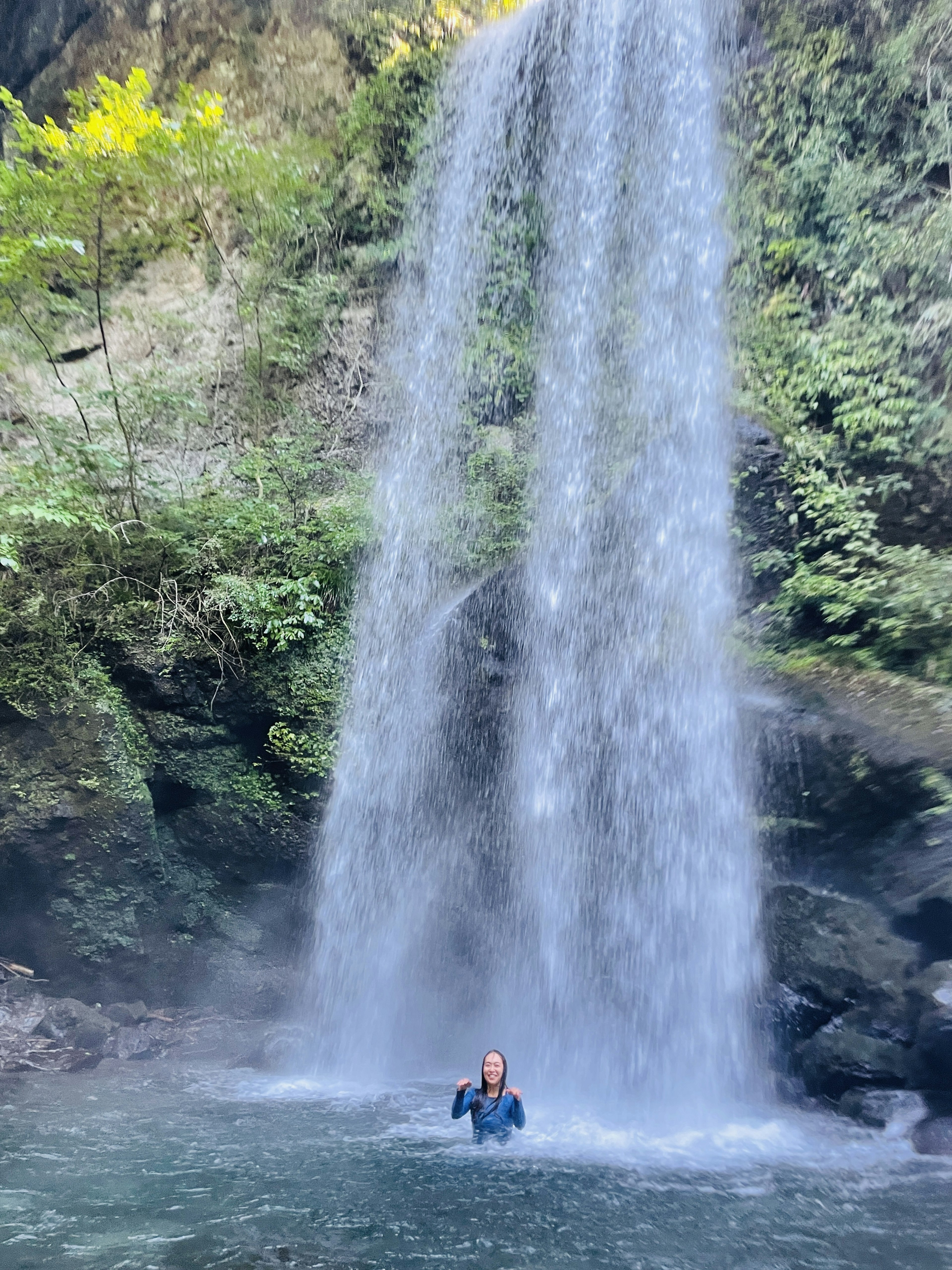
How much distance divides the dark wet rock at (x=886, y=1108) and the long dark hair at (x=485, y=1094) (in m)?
2.63

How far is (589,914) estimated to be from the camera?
23.2ft

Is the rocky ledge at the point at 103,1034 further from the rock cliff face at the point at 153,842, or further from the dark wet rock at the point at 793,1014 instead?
the dark wet rock at the point at 793,1014

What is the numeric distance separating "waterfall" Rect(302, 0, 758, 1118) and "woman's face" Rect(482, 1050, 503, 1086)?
1.84 meters

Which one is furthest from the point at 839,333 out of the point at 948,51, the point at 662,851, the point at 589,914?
the point at 589,914

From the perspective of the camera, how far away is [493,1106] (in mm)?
5129

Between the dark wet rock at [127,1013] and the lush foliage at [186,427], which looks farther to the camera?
the lush foliage at [186,427]

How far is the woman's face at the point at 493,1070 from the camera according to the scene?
17.0 feet

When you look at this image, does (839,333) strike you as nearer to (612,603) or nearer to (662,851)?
(612,603)

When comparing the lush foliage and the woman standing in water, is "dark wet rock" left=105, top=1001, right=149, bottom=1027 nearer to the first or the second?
the lush foliage

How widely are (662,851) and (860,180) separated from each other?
300 inches

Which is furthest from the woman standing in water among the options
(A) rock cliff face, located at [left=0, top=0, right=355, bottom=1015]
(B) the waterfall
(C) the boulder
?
(C) the boulder

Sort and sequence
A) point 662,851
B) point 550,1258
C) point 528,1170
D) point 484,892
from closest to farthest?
1. point 550,1258
2. point 528,1170
3. point 662,851
4. point 484,892

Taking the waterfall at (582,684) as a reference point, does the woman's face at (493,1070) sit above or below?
below

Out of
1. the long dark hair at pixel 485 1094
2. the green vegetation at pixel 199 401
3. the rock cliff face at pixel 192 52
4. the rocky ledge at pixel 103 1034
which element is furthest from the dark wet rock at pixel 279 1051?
the rock cliff face at pixel 192 52
